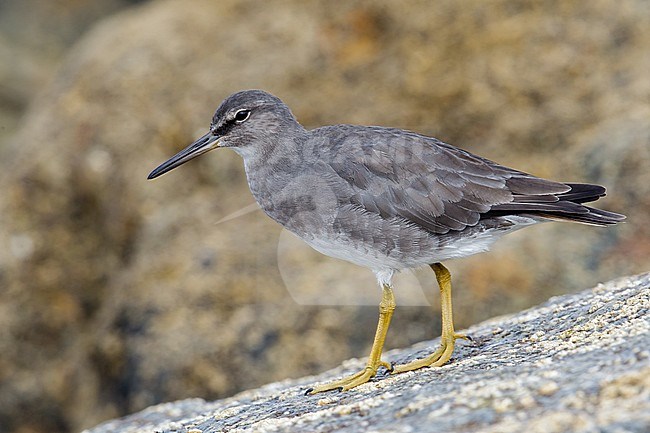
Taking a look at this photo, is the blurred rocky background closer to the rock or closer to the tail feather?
the tail feather

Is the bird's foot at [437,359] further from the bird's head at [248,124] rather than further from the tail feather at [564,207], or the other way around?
the bird's head at [248,124]

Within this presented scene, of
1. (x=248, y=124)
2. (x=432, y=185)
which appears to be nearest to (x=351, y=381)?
(x=432, y=185)

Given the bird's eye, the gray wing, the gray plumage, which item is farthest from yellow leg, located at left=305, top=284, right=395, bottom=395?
the bird's eye

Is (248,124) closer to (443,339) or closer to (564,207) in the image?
(443,339)

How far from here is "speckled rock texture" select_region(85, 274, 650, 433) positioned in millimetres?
4090

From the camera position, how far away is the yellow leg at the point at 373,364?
6.11m

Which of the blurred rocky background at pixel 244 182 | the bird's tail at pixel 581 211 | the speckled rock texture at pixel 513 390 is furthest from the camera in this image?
the blurred rocky background at pixel 244 182

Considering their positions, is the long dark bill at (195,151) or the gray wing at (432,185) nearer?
the gray wing at (432,185)

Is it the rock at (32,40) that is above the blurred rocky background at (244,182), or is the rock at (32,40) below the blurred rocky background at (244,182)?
above

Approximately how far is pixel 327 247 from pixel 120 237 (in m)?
6.11

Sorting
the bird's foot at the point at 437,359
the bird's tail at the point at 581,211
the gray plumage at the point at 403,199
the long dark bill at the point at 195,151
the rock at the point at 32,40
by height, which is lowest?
the bird's foot at the point at 437,359

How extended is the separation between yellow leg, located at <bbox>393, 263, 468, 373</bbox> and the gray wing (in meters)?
0.64

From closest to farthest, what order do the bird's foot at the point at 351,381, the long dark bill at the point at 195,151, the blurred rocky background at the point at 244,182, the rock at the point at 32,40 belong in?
1. the bird's foot at the point at 351,381
2. the long dark bill at the point at 195,151
3. the blurred rocky background at the point at 244,182
4. the rock at the point at 32,40

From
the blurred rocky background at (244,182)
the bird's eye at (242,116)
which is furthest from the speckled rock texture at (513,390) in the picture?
the blurred rocky background at (244,182)
